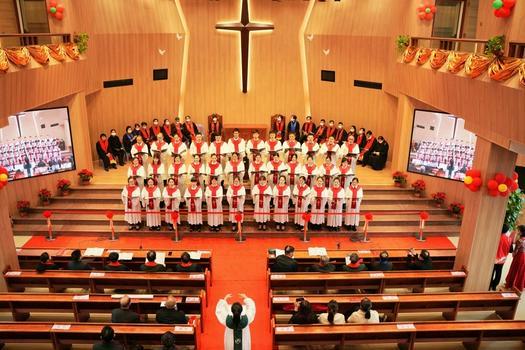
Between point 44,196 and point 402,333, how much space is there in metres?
10.3

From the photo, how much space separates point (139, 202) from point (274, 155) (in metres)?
3.93

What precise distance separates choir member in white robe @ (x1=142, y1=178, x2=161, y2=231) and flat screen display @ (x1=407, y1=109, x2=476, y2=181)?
761 cm

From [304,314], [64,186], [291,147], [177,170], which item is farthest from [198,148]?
[304,314]

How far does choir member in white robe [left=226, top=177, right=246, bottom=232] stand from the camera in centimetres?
1190

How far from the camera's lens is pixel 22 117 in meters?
13.0

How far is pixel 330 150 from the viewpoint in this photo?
44.2ft

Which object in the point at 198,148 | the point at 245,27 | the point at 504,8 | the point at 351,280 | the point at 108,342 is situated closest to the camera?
the point at 108,342

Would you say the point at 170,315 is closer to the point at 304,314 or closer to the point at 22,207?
the point at 304,314

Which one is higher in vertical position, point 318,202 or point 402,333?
point 318,202

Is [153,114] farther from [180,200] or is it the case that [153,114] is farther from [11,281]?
[11,281]

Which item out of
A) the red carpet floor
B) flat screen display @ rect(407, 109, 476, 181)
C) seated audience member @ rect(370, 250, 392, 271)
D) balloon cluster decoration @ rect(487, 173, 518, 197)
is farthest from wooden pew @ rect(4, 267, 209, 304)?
flat screen display @ rect(407, 109, 476, 181)

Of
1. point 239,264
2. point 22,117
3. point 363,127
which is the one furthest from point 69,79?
point 363,127

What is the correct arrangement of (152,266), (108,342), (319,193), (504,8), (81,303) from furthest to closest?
1. (319,193)
2. (504,8)
3. (152,266)
4. (81,303)
5. (108,342)

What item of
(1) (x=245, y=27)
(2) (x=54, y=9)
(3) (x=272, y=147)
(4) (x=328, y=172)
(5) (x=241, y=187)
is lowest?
(5) (x=241, y=187)
